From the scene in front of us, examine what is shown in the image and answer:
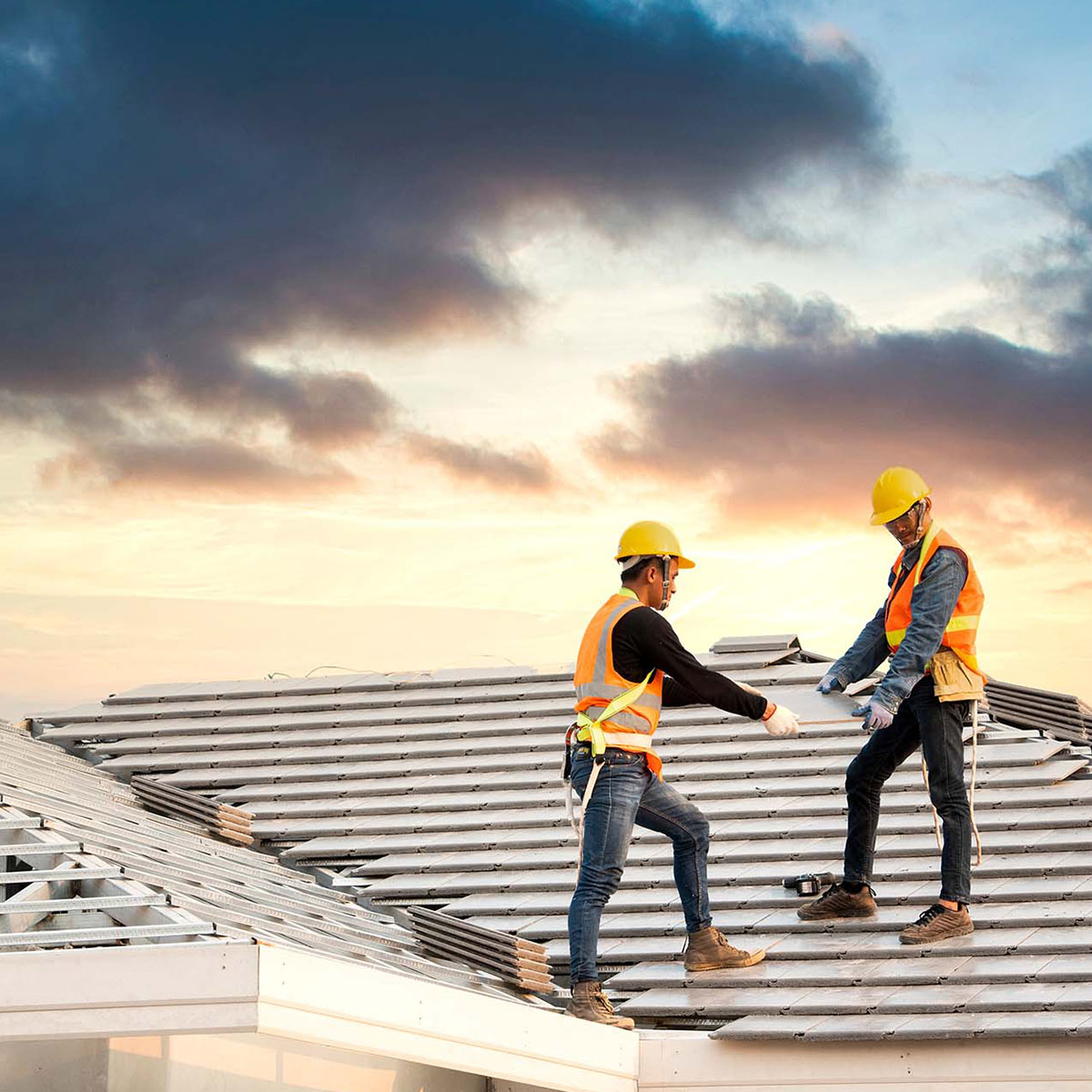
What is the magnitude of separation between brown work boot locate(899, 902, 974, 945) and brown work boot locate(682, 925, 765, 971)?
27.5 inches

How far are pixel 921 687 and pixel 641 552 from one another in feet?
5.04

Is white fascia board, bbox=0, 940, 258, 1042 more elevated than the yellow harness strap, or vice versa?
the yellow harness strap

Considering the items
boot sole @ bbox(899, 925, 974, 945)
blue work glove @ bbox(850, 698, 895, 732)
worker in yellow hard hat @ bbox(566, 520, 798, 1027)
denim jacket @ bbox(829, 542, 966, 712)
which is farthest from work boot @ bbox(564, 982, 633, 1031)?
denim jacket @ bbox(829, 542, 966, 712)

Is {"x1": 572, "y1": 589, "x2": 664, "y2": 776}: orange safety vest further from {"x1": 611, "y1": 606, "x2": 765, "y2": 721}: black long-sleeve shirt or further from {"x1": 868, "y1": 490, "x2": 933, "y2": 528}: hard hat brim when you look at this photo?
{"x1": 868, "y1": 490, "x2": 933, "y2": 528}: hard hat brim

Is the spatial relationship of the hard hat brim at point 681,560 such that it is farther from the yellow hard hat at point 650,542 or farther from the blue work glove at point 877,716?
the blue work glove at point 877,716

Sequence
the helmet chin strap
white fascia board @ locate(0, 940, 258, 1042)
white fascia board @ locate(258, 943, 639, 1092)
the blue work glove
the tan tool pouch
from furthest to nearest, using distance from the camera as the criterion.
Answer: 1. the helmet chin strap
2. the tan tool pouch
3. the blue work glove
4. white fascia board @ locate(258, 943, 639, 1092)
5. white fascia board @ locate(0, 940, 258, 1042)

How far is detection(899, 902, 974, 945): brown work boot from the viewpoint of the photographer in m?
7.68

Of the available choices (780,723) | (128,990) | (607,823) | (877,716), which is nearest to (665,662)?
(780,723)

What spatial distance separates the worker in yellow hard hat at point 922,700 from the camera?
304 inches

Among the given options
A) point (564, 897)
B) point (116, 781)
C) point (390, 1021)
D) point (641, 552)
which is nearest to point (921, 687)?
point (641, 552)

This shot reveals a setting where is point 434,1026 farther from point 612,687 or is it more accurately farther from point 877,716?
point 877,716

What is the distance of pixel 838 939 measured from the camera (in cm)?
791

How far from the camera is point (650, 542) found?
759 centimetres

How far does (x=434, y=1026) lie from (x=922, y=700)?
2.94 m
